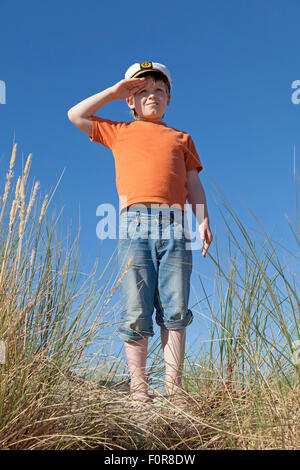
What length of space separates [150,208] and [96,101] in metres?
0.68

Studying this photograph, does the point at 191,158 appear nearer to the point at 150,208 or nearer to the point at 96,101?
the point at 150,208

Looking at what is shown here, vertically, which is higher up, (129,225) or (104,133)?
(104,133)

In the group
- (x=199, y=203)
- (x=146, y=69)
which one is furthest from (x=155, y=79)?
(x=199, y=203)

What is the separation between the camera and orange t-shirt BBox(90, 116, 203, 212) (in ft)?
8.39

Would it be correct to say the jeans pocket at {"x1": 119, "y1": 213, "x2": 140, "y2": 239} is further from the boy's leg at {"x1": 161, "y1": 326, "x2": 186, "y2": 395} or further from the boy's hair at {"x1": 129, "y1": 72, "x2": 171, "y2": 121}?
the boy's hair at {"x1": 129, "y1": 72, "x2": 171, "y2": 121}

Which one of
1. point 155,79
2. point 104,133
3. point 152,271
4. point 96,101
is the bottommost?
point 152,271

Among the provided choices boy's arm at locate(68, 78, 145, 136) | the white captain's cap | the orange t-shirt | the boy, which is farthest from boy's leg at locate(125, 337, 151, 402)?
the white captain's cap

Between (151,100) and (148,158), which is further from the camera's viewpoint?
(151,100)

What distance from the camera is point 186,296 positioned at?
8.13 feet

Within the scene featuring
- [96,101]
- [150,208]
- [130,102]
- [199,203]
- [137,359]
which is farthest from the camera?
[130,102]

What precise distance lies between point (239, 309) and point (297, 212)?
56 centimetres

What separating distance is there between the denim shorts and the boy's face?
0.61m

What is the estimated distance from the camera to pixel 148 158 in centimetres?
261
